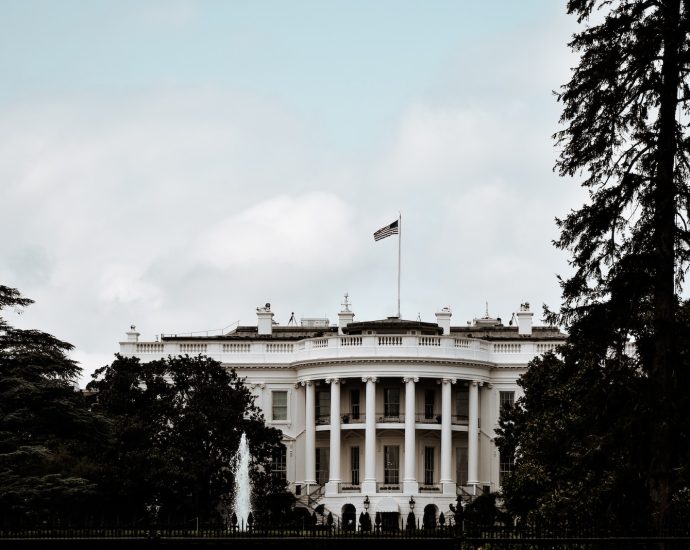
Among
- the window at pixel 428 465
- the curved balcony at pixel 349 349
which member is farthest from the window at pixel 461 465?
the curved balcony at pixel 349 349

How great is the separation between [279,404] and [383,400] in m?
7.08

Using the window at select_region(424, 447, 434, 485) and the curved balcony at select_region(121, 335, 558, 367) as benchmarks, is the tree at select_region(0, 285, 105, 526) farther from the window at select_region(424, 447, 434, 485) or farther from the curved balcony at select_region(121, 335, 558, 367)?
the window at select_region(424, 447, 434, 485)

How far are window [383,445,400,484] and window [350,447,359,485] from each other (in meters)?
1.96

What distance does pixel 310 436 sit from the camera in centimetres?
9819

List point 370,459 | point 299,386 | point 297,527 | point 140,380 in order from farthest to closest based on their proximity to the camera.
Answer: point 299,386
point 370,459
point 140,380
point 297,527

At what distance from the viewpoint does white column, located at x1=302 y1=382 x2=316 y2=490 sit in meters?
97.1

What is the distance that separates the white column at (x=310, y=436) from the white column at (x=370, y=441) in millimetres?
3461

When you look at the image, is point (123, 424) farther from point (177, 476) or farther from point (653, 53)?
point (653, 53)

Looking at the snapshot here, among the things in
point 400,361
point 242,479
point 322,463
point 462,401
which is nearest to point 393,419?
point 400,361

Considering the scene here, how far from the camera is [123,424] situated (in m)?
77.3

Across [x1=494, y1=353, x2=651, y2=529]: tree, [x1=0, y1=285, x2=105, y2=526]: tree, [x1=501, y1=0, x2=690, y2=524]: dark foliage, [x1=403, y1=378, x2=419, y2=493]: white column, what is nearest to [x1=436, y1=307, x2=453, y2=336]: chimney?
[x1=403, y1=378, x2=419, y2=493]: white column

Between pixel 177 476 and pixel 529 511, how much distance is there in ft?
75.3

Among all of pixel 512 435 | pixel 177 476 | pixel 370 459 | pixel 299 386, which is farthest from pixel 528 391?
pixel 299 386

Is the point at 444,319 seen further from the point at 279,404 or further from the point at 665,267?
the point at 665,267
